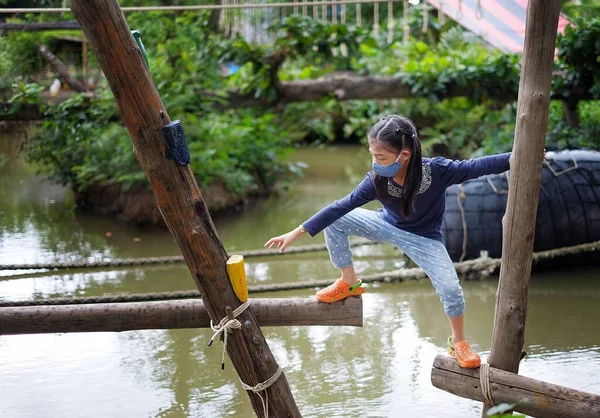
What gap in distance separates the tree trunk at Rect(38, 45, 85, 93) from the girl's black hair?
4.99 meters

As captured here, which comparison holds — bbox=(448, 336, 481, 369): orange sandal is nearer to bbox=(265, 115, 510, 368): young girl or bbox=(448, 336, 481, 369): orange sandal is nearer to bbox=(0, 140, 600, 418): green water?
bbox=(265, 115, 510, 368): young girl

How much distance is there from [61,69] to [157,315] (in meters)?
4.69

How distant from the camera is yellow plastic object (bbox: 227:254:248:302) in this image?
9.40 feet

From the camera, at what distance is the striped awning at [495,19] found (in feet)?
22.3

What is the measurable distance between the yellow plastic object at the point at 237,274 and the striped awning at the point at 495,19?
4.46 m

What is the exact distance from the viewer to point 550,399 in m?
2.70

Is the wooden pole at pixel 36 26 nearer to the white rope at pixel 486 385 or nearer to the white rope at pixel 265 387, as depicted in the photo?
the white rope at pixel 265 387

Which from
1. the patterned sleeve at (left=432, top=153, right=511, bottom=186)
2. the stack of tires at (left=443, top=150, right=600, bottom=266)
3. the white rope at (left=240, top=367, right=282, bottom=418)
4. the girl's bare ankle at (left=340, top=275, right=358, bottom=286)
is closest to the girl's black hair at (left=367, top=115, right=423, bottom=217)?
the patterned sleeve at (left=432, top=153, right=511, bottom=186)

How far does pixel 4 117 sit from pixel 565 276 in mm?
4610

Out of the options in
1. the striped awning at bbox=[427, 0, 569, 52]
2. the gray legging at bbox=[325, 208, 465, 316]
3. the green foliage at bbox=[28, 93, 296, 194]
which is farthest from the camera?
the green foliage at bbox=[28, 93, 296, 194]

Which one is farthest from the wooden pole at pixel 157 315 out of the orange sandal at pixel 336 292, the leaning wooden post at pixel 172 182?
the leaning wooden post at pixel 172 182

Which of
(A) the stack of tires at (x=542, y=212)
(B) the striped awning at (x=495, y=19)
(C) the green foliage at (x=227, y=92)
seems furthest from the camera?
(B) the striped awning at (x=495, y=19)

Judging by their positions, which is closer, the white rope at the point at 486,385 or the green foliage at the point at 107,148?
the white rope at the point at 486,385

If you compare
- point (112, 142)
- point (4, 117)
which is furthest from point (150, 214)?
point (4, 117)
